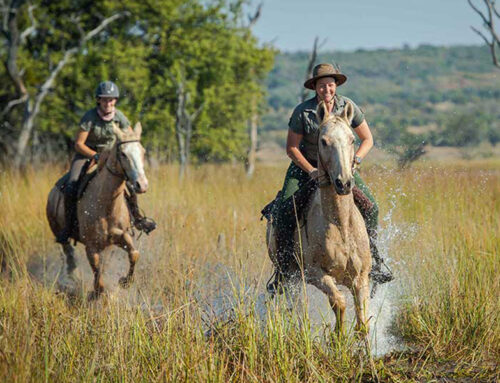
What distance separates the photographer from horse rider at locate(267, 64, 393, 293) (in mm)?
6195

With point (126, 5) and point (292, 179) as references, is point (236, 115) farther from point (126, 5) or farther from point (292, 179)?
point (292, 179)

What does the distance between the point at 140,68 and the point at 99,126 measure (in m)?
18.3

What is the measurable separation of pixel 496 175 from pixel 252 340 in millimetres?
9413

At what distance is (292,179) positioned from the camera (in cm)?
677

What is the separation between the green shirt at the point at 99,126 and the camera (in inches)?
365

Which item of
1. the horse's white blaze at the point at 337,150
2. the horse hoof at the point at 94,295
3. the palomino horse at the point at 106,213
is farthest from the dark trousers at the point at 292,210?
the horse hoof at the point at 94,295

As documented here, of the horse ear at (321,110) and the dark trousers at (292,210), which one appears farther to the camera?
the dark trousers at (292,210)

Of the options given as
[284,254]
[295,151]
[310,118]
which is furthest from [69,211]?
[310,118]

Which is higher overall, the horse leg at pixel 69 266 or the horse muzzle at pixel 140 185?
the horse muzzle at pixel 140 185

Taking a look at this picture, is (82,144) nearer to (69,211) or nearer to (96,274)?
(69,211)

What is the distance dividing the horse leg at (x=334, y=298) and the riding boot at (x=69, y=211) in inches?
186

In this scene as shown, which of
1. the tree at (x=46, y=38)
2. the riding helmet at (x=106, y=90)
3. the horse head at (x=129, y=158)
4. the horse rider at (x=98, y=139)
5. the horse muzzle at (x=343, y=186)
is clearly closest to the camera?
the horse muzzle at (x=343, y=186)

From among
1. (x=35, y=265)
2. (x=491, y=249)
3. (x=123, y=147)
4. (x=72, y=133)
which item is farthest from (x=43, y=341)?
(x=72, y=133)

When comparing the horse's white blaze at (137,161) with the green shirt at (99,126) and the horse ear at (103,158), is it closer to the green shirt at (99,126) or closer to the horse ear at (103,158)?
the horse ear at (103,158)
